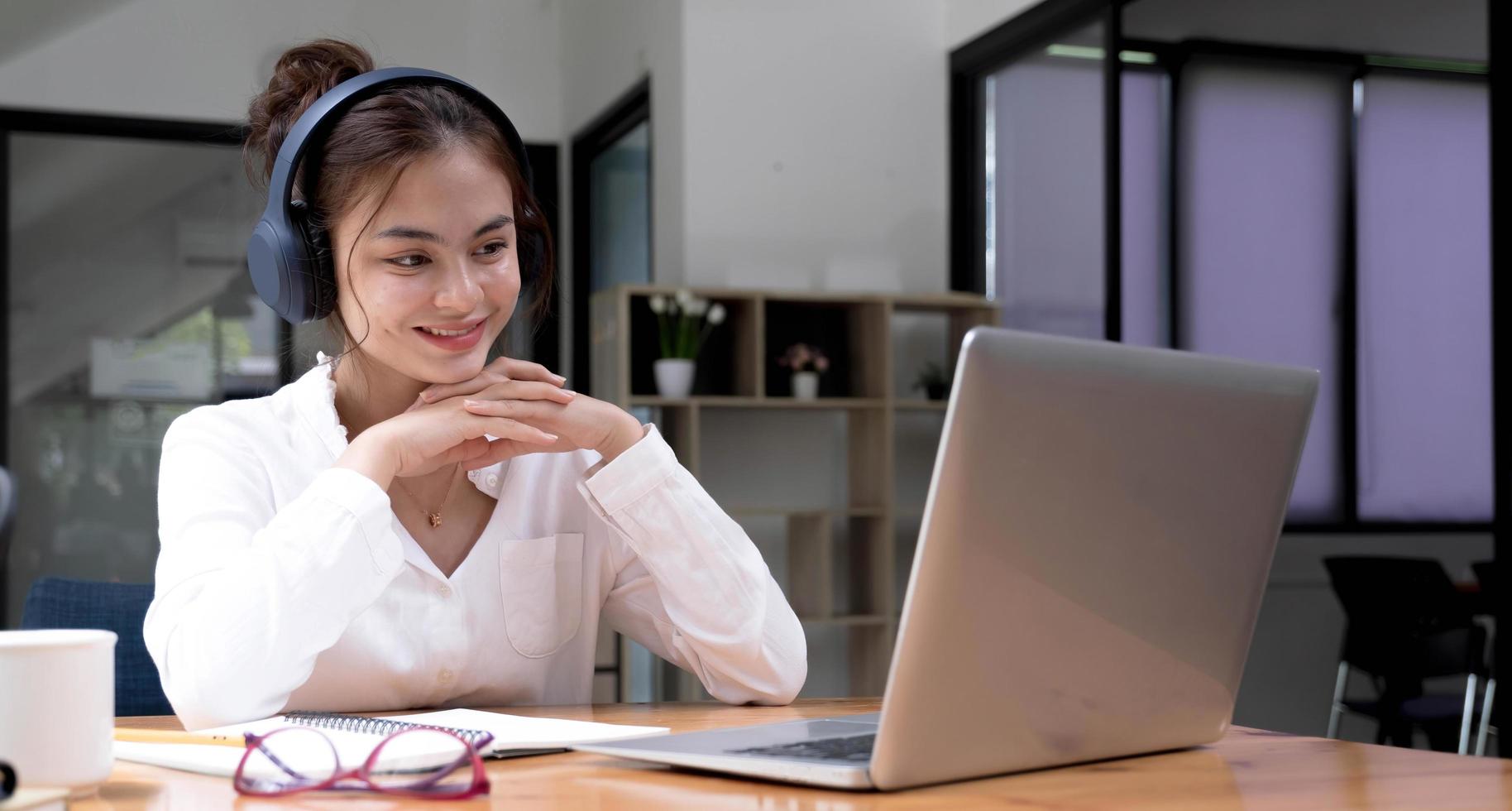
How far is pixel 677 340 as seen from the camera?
4.35 m

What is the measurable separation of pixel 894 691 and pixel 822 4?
417cm

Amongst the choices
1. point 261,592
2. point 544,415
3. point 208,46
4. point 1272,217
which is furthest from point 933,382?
point 261,592

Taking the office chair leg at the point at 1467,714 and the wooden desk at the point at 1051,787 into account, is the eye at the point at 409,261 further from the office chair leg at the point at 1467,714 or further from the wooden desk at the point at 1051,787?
the office chair leg at the point at 1467,714

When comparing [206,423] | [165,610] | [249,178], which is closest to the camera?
[165,610]

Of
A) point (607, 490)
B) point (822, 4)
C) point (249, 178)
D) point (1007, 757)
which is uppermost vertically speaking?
point (822, 4)

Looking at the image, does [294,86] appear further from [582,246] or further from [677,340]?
[582,246]

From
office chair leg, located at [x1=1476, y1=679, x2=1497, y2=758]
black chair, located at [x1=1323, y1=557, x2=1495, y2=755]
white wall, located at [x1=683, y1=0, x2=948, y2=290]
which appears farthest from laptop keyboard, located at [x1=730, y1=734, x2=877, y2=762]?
office chair leg, located at [x1=1476, y1=679, x2=1497, y2=758]

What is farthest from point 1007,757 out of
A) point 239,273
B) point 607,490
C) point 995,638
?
point 239,273

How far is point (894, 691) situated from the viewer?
82 centimetres

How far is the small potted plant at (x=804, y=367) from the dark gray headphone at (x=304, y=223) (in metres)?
2.86

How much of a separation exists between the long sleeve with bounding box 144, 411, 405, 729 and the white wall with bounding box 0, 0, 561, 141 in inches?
150

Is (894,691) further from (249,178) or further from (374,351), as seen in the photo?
(249,178)

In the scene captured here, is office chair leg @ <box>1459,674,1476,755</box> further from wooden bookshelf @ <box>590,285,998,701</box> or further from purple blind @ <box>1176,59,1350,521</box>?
wooden bookshelf @ <box>590,285,998,701</box>

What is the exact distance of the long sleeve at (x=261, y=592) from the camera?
48.1 inches
